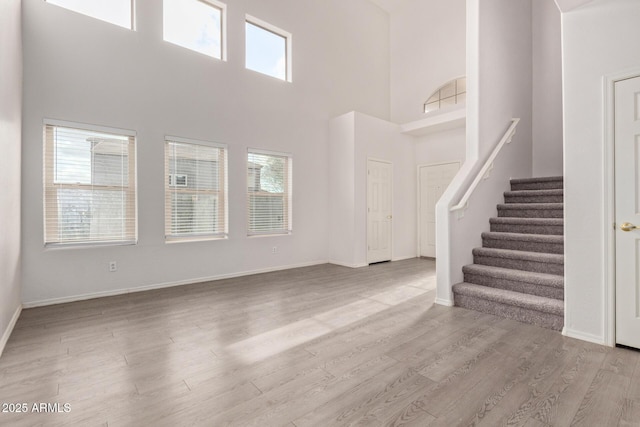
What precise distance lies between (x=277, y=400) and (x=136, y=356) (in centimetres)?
130

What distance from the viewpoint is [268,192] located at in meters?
5.64

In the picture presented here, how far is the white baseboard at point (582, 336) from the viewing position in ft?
8.43

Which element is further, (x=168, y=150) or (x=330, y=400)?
(x=168, y=150)

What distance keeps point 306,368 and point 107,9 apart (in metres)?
5.08

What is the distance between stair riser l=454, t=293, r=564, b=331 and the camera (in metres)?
2.91

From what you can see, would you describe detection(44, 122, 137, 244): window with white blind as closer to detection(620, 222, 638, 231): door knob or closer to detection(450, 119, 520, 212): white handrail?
detection(450, 119, 520, 212): white handrail

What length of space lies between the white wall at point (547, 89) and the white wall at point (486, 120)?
0.36 m

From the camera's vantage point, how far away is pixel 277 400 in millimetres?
1837

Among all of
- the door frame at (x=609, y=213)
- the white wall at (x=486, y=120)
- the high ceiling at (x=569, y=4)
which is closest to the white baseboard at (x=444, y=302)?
the white wall at (x=486, y=120)

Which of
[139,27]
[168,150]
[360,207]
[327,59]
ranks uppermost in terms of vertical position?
[327,59]

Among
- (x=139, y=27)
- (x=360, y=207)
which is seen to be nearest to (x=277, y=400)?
(x=360, y=207)

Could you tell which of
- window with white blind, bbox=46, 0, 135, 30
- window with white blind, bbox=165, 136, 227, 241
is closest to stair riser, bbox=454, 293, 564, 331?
window with white blind, bbox=165, 136, 227, 241

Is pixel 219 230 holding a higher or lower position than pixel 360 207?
lower

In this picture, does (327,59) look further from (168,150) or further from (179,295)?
(179,295)
